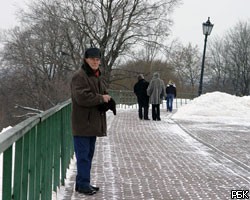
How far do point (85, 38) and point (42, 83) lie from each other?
10.5 m

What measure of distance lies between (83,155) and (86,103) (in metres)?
0.68

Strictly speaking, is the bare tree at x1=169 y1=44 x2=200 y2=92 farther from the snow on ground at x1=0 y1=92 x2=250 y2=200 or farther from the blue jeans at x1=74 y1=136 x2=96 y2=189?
the blue jeans at x1=74 y1=136 x2=96 y2=189

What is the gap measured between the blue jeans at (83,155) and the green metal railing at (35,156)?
0.91 ft

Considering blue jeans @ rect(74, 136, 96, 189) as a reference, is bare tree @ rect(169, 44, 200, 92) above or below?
above

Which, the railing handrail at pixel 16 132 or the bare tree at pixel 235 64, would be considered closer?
the railing handrail at pixel 16 132

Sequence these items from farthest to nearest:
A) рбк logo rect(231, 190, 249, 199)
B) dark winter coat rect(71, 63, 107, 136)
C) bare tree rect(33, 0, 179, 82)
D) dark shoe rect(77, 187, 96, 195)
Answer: bare tree rect(33, 0, 179, 82), рбк logo rect(231, 190, 249, 199), dark shoe rect(77, 187, 96, 195), dark winter coat rect(71, 63, 107, 136)

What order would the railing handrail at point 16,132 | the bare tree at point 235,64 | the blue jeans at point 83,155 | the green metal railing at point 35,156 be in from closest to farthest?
the railing handrail at point 16,132 → the green metal railing at point 35,156 → the blue jeans at point 83,155 → the bare tree at point 235,64

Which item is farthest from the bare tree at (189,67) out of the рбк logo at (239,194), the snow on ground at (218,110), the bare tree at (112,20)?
the рбк logo at (239,194)

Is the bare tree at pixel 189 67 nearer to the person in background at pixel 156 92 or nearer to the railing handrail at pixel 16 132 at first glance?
the person in background at pixel 156 92

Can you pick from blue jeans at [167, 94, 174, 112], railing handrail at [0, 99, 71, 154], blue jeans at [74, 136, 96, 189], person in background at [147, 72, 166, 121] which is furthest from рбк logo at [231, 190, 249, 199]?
blue jeans at [167, 94, 174, 112]

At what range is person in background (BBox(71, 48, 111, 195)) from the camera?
576cm

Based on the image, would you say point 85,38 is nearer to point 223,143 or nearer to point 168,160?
point 223,143

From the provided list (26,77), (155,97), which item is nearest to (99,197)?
(155,97)

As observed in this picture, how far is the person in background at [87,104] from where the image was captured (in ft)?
18.9
